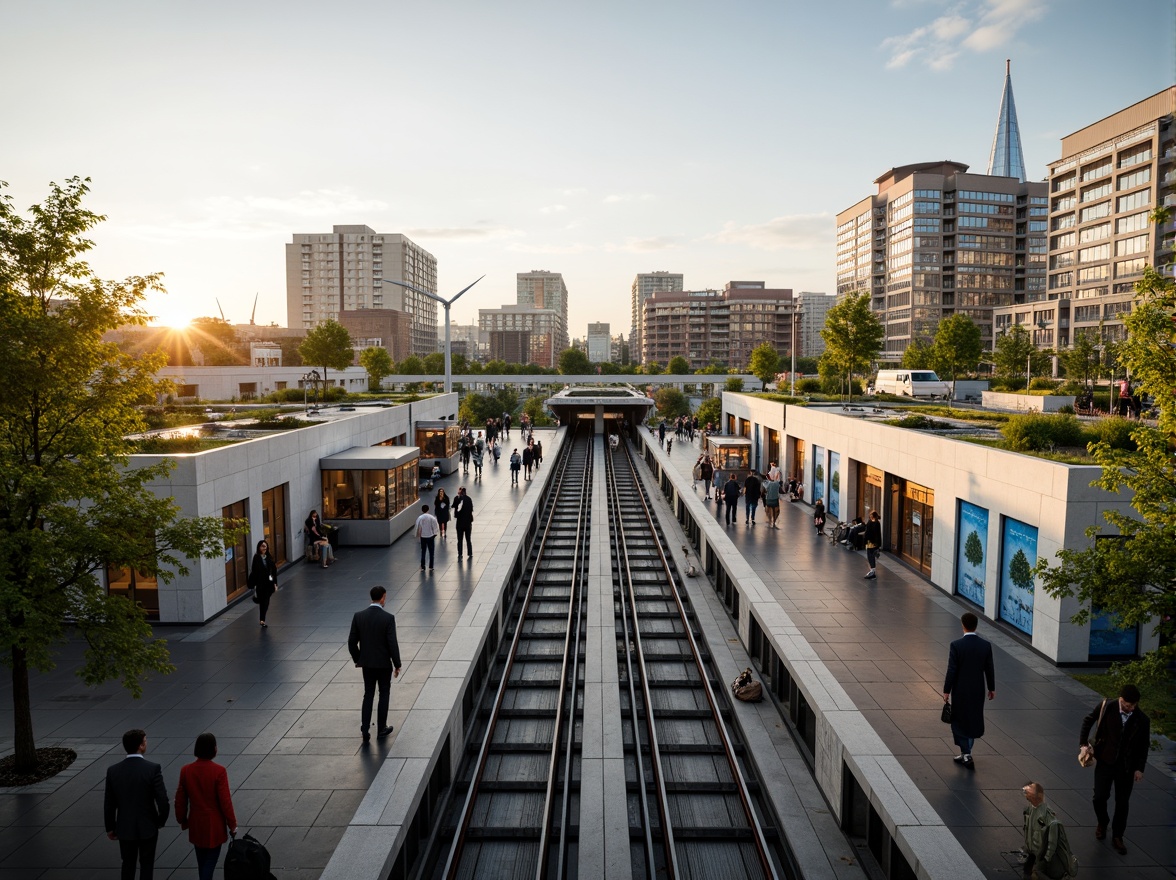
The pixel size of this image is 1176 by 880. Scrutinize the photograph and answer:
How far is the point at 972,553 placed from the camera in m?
15.7

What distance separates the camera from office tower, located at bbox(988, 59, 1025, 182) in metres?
180

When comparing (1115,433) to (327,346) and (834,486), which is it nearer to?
(834,486)

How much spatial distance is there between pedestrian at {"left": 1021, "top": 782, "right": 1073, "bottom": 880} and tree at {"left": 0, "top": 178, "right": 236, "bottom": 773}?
8.98m

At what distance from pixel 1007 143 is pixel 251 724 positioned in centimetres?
21497

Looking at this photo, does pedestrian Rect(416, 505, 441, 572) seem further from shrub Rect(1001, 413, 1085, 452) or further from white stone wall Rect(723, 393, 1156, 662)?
shrub Rect(1001, 413, 1085, 452)

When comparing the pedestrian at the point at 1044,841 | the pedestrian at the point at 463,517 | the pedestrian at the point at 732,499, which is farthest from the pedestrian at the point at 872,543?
the pedestrian at the point at 1044,841

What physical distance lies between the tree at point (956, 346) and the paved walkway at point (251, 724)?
3695 centimetres

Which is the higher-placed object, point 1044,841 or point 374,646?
point 374,646

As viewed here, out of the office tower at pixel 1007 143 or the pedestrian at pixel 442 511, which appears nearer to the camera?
the pedestrian at pixel 442 511

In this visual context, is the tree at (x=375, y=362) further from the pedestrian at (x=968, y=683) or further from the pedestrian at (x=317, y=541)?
the pedestrian at (x=968, y=683)

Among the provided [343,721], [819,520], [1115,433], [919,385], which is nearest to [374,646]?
[343,721]

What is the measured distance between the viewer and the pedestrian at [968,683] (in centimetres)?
867

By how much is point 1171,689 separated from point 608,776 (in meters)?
6.30

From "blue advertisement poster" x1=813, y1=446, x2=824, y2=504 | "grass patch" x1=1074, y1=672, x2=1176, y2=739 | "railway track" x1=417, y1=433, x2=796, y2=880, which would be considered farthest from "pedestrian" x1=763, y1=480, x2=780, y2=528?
"grass patch" x1=1074, y1=672, x2=1176, y2=739
